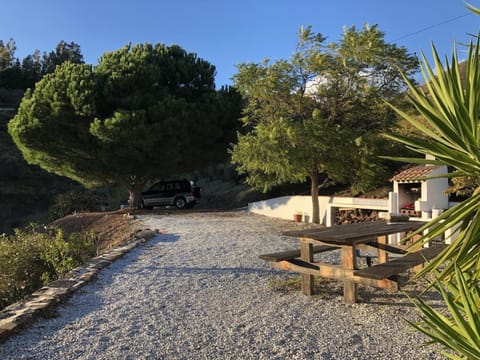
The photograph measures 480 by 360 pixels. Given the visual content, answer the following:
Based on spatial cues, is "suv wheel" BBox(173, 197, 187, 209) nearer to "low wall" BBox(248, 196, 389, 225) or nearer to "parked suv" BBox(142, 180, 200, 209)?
"parked suv" BBox(142, 180, 200, 209)

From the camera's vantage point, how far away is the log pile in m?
11.8

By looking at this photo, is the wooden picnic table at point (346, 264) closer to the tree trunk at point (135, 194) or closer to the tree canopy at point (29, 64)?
the tree trunk at point (135, 194)

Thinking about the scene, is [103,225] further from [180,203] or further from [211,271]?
[211,271]

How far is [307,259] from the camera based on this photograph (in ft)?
16.9

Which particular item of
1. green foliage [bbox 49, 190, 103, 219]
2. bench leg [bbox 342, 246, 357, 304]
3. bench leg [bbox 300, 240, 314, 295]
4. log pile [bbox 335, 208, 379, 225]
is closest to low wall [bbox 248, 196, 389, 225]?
log pile [bbox 335, 208, 379, 225]

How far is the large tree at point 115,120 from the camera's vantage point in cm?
1762

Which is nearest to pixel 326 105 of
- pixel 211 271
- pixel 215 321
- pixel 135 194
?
pixel 211 271

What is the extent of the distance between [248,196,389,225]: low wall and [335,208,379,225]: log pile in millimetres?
218

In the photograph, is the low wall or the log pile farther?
Answer: the log pile

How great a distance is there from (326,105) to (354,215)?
335 centimetres

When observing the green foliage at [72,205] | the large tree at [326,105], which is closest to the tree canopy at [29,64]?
the green foliage at [72,205]

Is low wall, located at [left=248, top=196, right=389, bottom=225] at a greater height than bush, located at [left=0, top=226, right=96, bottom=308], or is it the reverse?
low wall, located at [left=248, top=196, right=389, bottom=225]

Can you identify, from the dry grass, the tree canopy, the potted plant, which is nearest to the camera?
the dry grass

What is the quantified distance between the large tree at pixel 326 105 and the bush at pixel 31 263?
581 centimetres
